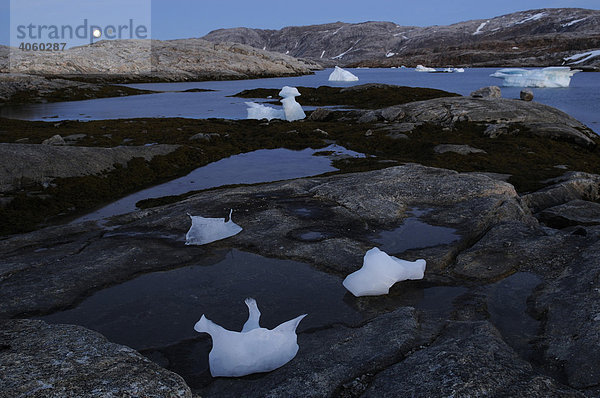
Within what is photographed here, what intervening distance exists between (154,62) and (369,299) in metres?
116

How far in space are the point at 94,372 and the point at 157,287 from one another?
3.09m

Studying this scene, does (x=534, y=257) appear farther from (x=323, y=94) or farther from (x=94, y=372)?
(x=323, y=94)

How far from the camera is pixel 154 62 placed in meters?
110

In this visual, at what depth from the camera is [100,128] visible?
84.8 ft

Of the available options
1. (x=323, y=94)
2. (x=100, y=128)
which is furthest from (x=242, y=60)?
(x=100, y=128)

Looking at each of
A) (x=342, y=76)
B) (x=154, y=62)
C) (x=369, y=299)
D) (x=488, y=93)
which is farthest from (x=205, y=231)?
(x=154, y=62)

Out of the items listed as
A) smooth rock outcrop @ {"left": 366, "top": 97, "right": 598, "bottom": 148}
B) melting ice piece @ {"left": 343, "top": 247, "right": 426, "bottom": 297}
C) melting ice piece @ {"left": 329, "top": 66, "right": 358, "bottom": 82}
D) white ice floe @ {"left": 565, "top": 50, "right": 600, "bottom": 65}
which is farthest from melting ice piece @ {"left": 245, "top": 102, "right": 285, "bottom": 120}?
white ice floe @ {"left": 565, "top": 50, "right": 600, "bottom": 65}

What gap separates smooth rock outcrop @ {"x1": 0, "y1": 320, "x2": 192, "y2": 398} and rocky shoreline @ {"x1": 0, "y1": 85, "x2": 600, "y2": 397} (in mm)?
17

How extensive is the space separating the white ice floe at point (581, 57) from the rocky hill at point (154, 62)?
70577 mm

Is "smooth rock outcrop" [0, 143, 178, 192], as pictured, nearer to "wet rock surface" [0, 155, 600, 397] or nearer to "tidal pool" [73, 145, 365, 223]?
"tidal pool" [73, 145, 365, 223]

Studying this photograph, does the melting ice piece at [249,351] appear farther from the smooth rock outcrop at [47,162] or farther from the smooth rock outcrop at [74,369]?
the smooth rock outcrop at [47,162]

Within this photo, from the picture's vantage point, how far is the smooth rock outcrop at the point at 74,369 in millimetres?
3422

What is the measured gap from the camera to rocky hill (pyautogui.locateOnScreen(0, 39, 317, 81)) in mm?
94500

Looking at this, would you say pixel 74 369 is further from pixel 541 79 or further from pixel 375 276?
pixel 541 79
